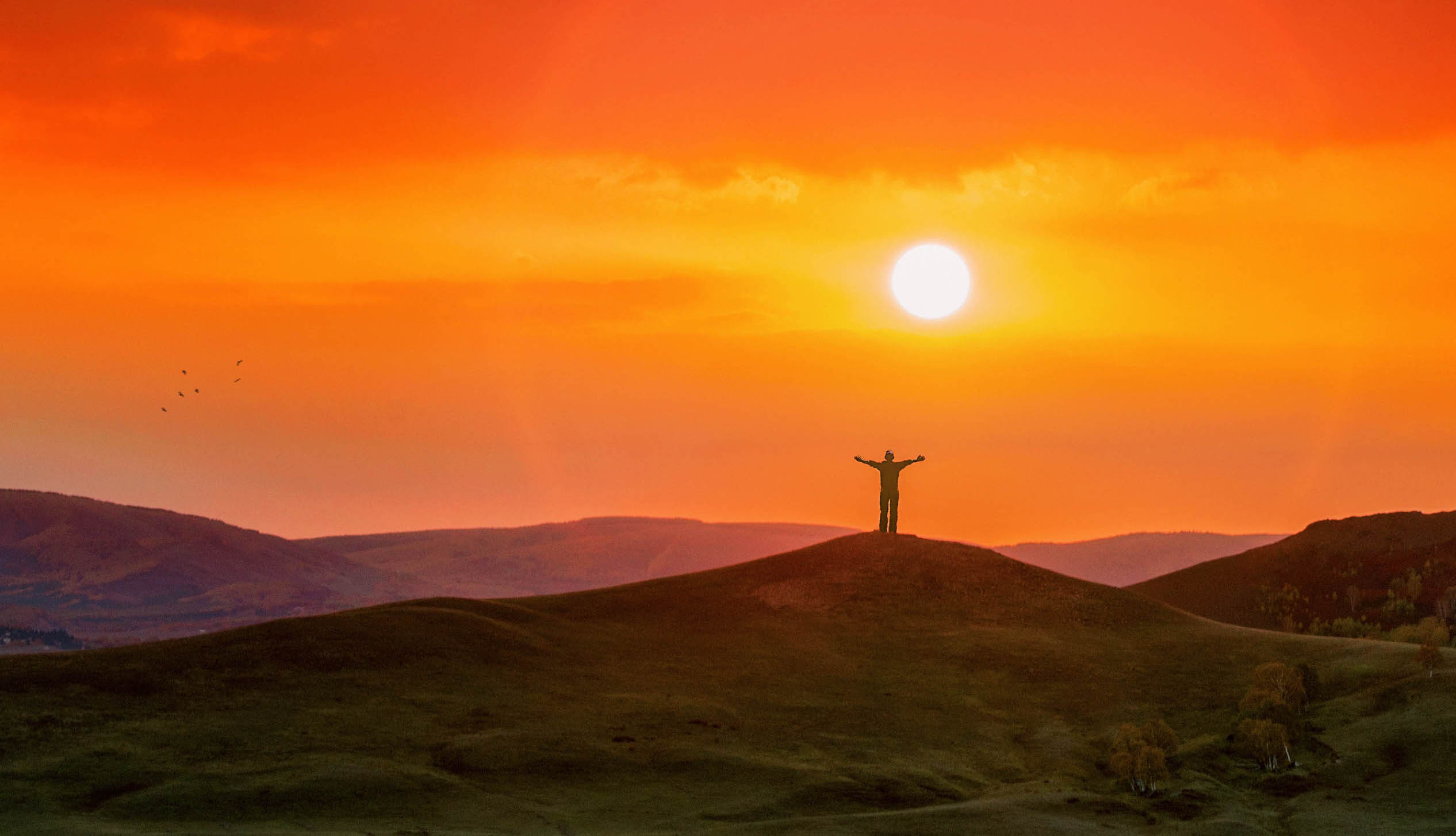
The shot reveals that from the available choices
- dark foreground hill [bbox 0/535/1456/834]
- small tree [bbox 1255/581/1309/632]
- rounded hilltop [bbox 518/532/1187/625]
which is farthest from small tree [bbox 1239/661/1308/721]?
small tree [bbox 1255/581/1309/632]

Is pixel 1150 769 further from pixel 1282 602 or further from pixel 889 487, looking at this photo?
pixel 1282 602

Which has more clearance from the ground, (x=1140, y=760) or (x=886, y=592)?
(x=886, y=592)

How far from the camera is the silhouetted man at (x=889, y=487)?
78.7 m

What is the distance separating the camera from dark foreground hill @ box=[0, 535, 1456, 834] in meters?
46.2

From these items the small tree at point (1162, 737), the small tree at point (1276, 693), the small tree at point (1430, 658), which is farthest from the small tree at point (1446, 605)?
the small tree at point (1162, 737)

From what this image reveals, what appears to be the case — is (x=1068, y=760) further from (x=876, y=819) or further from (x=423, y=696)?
(x=423, y=696)

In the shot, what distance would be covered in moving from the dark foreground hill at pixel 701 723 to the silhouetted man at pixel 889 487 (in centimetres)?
719

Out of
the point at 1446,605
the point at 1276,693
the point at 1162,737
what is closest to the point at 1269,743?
the point at 1162,737

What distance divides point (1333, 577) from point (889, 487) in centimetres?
4942

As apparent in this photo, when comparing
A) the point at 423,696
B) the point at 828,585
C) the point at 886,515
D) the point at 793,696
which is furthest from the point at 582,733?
the point at 886,515

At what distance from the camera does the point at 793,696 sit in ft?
202

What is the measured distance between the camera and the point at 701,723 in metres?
56.8

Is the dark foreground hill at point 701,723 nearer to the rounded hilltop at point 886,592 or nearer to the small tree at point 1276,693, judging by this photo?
the rounded hilltop at point 886,592

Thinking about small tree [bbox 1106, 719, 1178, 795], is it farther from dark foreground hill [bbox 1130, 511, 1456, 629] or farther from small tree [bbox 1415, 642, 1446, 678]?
dark foreground hill [bbox 1130, 511, 1456, 629]
